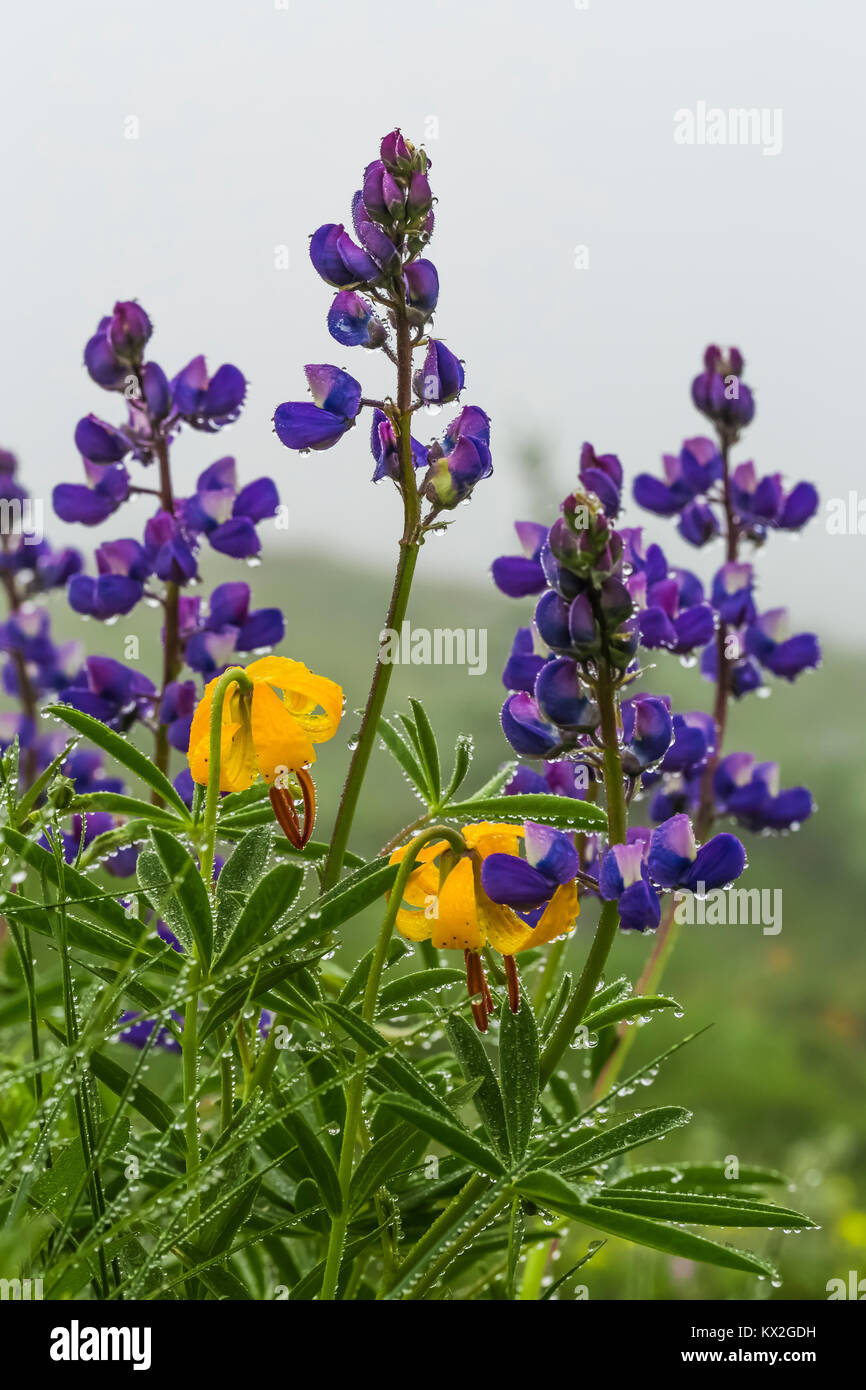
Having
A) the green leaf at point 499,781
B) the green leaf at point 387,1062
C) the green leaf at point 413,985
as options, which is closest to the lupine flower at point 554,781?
the green leaf at point 499,781

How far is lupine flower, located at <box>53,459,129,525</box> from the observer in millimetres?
933

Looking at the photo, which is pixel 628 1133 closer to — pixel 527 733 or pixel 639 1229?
pixel 639 1229

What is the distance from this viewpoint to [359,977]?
624 millimetres

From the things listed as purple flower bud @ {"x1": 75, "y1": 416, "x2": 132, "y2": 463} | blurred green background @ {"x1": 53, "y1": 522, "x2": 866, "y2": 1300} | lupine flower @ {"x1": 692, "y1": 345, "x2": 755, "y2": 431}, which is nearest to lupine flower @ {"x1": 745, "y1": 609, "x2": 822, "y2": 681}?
lupine flower @ {"x1": 692, "y1": 345, "x2": 755, "y2": 431}

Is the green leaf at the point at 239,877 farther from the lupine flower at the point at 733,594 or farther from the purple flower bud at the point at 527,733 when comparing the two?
the lupine flower at the point at 733,594

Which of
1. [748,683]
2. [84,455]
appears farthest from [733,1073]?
[84,455]

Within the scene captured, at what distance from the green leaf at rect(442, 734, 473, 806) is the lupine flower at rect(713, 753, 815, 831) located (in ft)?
1.54

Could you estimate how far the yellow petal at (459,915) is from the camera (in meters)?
0.55

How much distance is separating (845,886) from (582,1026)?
6159mm

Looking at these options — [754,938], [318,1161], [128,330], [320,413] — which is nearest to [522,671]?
[320,413]

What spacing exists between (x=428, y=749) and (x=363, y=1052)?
0.17 meters

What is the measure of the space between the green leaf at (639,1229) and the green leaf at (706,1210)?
2 centimetres

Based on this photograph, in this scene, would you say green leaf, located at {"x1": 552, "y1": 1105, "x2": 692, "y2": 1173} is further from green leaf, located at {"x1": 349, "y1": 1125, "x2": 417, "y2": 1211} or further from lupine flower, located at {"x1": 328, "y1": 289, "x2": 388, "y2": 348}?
lupine flower, located at {"x1": 328, "y1": 289, "x2": 388, "y2": 348}
